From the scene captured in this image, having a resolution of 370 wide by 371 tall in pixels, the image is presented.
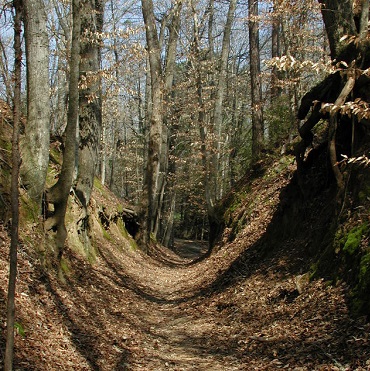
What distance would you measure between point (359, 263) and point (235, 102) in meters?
27.7

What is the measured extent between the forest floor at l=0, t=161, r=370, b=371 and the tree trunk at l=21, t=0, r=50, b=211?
49.0 inches

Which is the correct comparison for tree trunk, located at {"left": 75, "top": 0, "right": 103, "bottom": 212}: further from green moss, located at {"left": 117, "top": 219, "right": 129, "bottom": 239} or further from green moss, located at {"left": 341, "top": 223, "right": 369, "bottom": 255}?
green moss, located at {"left": 341, "top": 223, "right": 369, "bottom": 255}

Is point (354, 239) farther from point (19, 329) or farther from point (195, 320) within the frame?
point (19, 329)

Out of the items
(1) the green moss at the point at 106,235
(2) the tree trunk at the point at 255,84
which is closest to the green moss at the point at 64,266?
(1) the green moss at the point at 106,235

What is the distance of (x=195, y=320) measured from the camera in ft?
25.8

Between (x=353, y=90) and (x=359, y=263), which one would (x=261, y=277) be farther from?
(x=353, y=90)

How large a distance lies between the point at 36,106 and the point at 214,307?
17.7 feet

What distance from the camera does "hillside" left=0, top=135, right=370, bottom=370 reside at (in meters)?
4.87

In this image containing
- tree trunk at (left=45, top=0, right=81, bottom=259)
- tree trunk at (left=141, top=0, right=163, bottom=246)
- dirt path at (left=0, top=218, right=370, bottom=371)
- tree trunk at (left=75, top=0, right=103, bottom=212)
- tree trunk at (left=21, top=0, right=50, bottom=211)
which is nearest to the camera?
dirt path at (left=0, top=218, right=370, bottom=371)

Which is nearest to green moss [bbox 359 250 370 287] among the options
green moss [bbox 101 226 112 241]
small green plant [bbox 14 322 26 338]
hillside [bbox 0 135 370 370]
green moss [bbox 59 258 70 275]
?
hillside [bbox 0 135 370 370]

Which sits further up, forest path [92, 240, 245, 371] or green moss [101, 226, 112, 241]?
green moss [101, 226, 112, 241]

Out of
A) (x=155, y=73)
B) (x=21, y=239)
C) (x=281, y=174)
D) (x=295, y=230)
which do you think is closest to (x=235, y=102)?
(x=155, y=73)

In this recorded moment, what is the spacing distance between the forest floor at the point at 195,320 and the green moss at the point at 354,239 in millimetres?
555

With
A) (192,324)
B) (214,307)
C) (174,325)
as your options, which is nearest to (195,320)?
(192,324)
